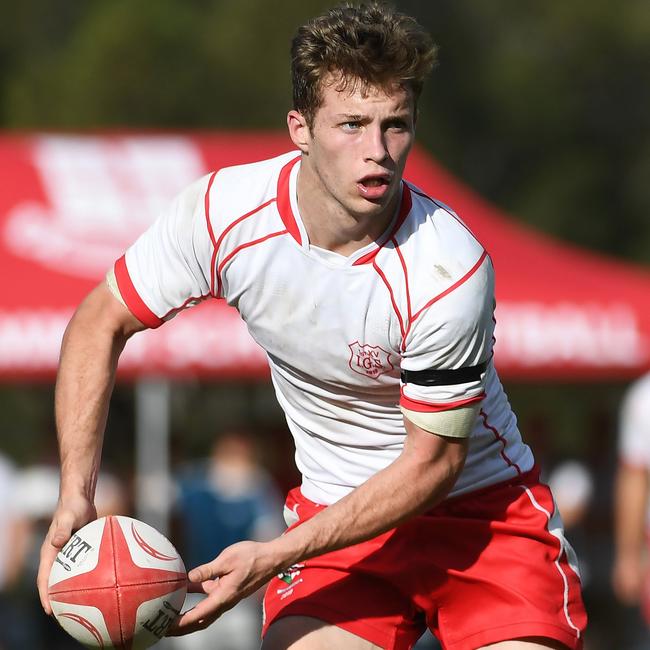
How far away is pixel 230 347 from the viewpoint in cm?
912

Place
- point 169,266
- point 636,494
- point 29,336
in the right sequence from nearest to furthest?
point 169,266 < point 636,494 < point 29,336

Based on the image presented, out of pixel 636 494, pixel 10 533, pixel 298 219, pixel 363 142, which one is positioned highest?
pixel 363 142

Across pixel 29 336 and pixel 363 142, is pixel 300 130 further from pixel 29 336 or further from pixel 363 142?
pixel 29 336

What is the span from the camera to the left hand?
377 cm

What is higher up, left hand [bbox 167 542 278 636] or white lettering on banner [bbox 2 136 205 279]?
left hand [bbox 167 542 278 636]

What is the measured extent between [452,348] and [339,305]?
358 millimetres

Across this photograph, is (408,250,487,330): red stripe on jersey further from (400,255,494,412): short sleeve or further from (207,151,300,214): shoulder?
(207,151,300,214): shoulder

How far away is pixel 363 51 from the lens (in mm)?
3805

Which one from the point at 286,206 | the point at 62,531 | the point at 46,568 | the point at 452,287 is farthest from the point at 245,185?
the point at 46,568

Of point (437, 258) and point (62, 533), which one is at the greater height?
point (437, 258)

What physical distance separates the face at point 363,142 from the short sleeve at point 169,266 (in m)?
0.47

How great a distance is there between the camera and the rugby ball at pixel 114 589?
3961 mm

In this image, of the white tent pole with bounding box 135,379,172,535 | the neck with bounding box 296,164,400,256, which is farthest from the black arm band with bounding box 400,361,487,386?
the white tent pole with bounding box 135,379,172,535

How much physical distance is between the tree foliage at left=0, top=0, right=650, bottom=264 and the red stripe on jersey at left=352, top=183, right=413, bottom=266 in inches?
1059
